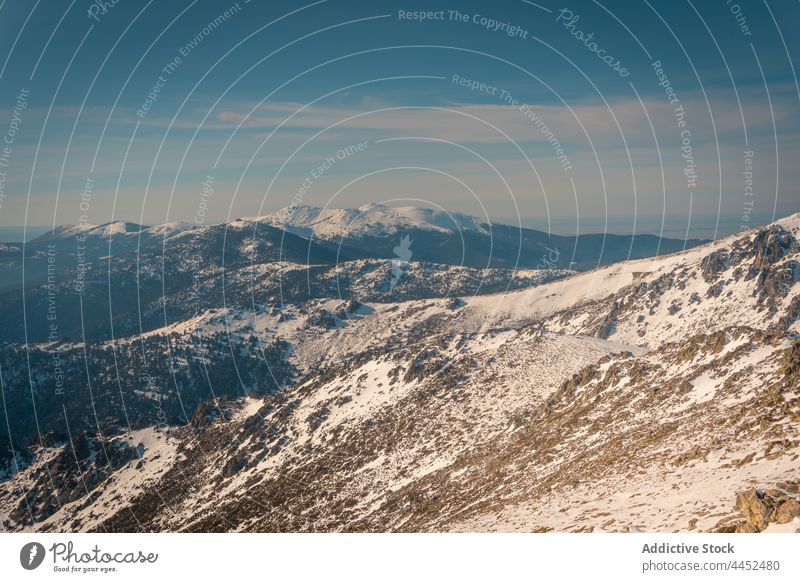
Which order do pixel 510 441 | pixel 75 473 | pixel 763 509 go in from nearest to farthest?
1. pixel 763 509
2. pixel 510 441
3. pixel 75 473

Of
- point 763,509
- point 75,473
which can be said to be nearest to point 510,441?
point 763,509

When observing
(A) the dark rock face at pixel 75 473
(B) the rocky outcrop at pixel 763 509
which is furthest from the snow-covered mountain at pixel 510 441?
(A) the dark rock face at pixel 75 473

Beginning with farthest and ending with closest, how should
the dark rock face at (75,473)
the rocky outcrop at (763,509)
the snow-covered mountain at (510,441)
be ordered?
the dark rock face at (75,473) < the snow-covered mountain at (510,441) < the rocky outcrop at (763,509)

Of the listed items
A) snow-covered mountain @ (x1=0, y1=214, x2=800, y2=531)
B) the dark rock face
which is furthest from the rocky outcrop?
the dark rock face

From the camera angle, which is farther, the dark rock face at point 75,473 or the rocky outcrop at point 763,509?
the dark rock face at point 75,473

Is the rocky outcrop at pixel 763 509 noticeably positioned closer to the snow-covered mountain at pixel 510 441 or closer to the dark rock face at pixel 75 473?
the snow-covered mountain at pixel 510 441

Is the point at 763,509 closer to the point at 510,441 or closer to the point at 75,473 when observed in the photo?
the point at 510,441

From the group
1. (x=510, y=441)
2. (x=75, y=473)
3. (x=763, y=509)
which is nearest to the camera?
(x=763, y=509)

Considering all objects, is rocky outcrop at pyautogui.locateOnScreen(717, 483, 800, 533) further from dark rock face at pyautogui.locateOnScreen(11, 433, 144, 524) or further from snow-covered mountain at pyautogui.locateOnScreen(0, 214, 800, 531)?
dark rock face at pyautogui.locateOnScreen(11, 433, 144, 524)
